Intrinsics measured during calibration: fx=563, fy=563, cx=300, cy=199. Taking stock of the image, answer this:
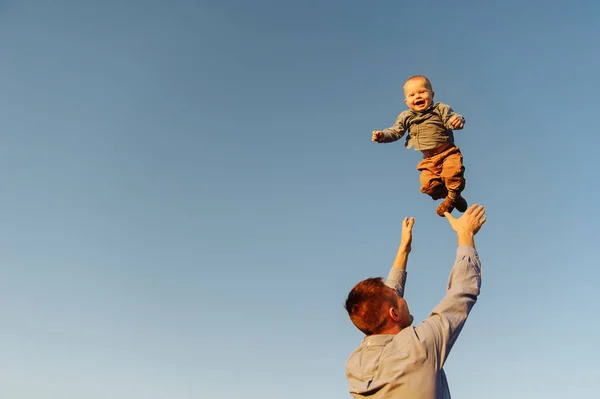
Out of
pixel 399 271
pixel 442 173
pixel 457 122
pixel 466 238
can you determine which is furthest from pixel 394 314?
pixel 457 122

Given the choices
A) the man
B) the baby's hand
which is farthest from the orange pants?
the man

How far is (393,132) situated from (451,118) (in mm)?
742

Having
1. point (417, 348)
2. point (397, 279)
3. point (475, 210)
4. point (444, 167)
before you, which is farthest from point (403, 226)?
point (417, 348)

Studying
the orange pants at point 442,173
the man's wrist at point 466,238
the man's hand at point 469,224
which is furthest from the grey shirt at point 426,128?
the man's wrist at point 466,238

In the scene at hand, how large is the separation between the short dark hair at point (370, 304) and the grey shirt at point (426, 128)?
10.8ft

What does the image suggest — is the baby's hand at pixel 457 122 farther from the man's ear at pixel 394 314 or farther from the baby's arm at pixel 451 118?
the man's ear at pixel 394 314

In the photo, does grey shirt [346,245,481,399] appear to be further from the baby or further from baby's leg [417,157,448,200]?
baby's leg [417,157,448,200]

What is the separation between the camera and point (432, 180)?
6680mm

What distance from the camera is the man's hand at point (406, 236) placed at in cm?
511

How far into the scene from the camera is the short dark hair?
3682 mm

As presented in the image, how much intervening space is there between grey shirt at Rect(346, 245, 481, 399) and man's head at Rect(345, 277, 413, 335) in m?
0.08

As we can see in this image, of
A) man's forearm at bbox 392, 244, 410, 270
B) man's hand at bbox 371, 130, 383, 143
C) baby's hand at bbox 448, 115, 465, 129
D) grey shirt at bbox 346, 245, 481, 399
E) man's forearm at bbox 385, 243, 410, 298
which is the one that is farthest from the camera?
man's hand at bbox 371, 130, 383, 143

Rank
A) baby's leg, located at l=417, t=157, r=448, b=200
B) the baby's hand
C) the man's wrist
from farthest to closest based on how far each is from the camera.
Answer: baby's leg, located at l=417, t=157, r=448, b=200 → the baby's hand → the man's wrist

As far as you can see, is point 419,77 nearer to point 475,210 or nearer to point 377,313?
point 475,210
